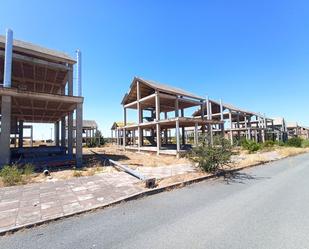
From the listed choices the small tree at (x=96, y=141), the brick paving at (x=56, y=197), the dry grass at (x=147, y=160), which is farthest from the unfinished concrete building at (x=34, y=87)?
the small tree at (x=96, y=141)

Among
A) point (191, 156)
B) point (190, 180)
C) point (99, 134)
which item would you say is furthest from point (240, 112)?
point (190, 180)

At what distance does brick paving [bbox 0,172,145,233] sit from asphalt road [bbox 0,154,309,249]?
48 centimetres

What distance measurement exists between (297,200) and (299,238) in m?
2.90

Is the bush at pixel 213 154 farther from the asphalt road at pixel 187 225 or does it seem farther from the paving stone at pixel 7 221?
the paving stone at pixel 7 221

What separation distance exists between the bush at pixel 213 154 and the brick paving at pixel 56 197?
3698 mm

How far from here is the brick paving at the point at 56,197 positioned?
4.85 m

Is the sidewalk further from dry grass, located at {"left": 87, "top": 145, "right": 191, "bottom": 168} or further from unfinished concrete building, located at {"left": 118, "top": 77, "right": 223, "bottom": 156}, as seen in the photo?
unfinished concrete building, located at {"left": 118, "top": 77, "right": 223, "bottom": 156}

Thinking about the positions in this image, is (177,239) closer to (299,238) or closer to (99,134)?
(299,238)

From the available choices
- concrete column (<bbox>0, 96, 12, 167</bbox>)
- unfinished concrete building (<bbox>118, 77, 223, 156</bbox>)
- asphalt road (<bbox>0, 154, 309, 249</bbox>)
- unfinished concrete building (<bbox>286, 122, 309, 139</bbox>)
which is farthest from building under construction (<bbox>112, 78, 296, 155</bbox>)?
unfinished concrete building (<bbox>286, 122, 309, 139</bbox>)

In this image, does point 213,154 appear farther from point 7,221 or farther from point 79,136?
point 7,221

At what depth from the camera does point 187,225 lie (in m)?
4.41

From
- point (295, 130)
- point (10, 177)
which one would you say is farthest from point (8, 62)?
point (295, 130)

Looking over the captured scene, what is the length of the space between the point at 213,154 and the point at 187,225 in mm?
6305

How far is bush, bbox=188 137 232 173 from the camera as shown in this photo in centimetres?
1028
